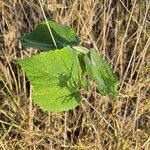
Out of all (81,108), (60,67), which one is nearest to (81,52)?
(60,67)

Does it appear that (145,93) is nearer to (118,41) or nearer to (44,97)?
(118,41)

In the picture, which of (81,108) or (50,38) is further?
(81,108)

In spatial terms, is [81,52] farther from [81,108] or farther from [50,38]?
[81,108]

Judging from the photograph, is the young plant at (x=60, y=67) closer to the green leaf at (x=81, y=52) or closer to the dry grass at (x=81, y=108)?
the green leaf at (x=81, y=52)

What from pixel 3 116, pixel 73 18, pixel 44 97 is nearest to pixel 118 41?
pixel 73 18

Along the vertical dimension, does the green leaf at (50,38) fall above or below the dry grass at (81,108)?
above

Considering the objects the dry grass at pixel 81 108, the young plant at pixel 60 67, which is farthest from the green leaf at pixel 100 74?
the dry grass at pixel 81 108
